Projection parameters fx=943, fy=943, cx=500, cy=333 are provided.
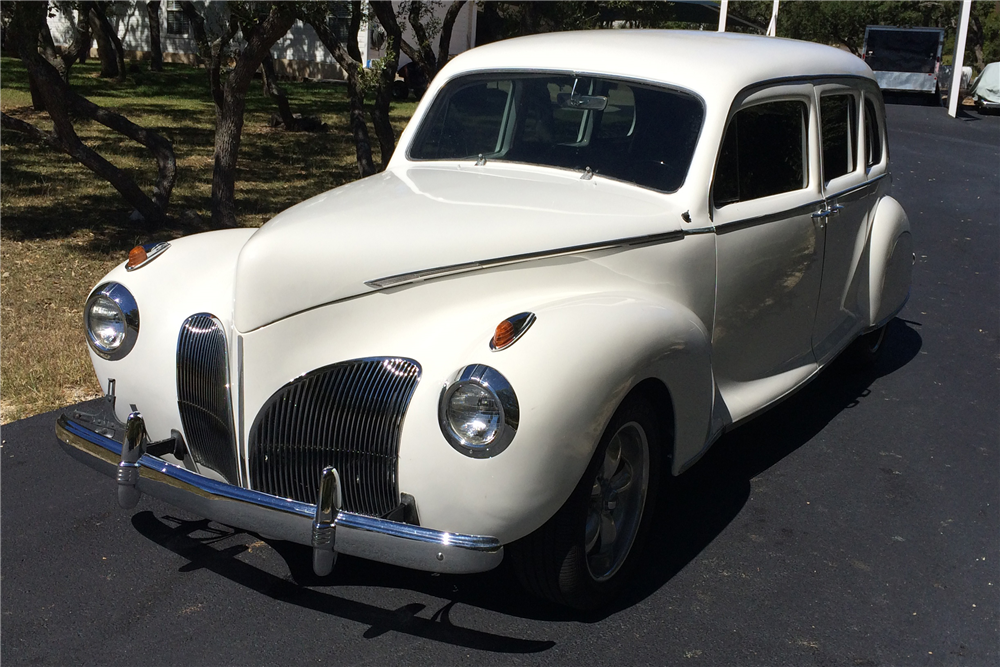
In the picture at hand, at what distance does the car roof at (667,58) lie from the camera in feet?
13.1

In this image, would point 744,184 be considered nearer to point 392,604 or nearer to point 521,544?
point 521,544

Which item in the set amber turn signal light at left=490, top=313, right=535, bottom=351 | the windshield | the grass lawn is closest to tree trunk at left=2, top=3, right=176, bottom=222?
the grass lawn

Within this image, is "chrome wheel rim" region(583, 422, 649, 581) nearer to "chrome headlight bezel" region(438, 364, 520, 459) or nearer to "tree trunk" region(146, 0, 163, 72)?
"chrome headlight bezel" region(438, 364, 520, 459)

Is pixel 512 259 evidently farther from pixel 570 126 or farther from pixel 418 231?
pixel 570 126

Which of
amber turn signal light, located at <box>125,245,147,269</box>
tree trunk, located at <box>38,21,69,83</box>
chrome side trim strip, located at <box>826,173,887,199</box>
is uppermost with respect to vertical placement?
tree trunk, located at <box>38,21,69,83</box>

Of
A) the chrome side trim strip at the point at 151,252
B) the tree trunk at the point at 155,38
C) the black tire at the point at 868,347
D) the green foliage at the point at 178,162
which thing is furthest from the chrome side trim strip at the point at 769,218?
the tree trunk at the point at 155,38

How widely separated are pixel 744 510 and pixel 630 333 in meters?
1.40

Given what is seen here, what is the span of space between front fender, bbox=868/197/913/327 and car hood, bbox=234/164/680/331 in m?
2.07

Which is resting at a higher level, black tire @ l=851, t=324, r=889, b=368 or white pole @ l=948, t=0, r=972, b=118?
white pole @ l=948, t=0, r=972, b=118

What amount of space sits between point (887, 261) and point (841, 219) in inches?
→ 27.9

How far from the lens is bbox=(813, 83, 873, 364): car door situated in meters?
4.65

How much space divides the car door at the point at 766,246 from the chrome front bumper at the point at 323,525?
5.23ft

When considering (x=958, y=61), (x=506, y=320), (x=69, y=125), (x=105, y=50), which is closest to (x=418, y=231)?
(x=506, y=320)

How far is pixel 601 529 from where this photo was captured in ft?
10.9
